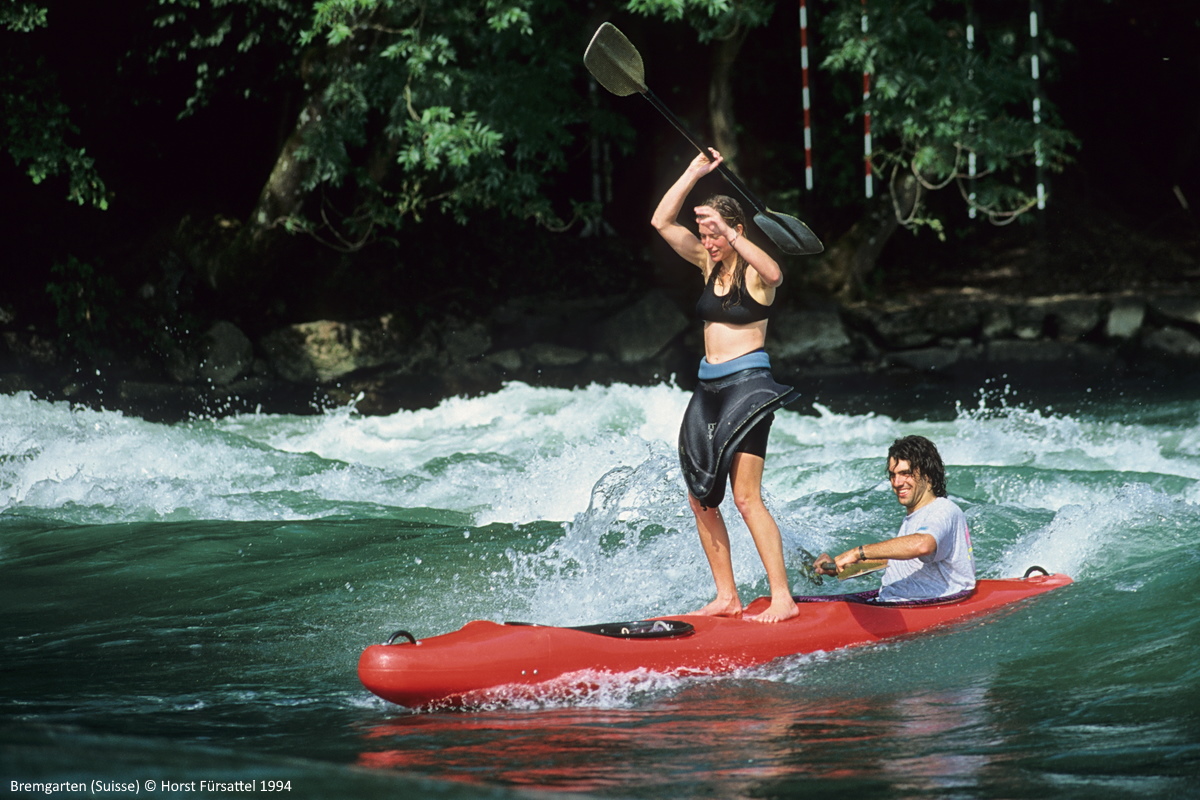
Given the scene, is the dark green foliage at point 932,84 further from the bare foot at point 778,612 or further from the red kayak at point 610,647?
the bare foot at point 778,612

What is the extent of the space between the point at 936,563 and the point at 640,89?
1.94 m

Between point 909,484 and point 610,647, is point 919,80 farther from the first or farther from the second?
point 610,647

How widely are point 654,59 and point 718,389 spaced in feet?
31.7

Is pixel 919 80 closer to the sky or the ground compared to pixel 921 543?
closer to the sky

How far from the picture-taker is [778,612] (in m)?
3.96

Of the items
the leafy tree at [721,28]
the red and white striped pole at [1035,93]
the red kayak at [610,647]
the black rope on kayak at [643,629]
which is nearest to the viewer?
the red kayak at [610,647]

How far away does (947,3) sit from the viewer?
1178cm

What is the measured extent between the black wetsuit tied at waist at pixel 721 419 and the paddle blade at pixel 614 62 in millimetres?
1127

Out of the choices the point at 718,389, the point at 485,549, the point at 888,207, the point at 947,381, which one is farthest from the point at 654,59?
the point at 718,389

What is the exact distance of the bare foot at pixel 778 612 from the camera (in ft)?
13.0

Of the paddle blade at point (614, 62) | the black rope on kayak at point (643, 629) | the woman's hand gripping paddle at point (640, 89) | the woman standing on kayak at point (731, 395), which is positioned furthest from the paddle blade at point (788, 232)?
the black rope on kayak at point (643, 629)

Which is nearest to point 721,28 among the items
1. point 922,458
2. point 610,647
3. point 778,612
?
point 922,458

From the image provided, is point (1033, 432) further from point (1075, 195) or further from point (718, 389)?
point (1075, 195)

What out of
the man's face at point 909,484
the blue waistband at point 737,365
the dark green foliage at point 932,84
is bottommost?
the man's face at point 909,484
